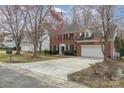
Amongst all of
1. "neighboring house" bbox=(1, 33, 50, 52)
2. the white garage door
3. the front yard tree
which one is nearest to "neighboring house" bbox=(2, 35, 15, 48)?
"neighboring house" bbox=(1, 33, 50, 52)

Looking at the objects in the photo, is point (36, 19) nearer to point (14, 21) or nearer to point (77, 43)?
point (14, 21)

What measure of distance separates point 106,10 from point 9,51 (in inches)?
513

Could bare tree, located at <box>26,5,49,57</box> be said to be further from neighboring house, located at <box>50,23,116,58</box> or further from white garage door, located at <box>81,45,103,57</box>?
white garage door, located at <box>81,45,103,57</box>

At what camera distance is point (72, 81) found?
10508 millimetres

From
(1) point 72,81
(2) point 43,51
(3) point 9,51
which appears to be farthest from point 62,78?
(2) point 43,51

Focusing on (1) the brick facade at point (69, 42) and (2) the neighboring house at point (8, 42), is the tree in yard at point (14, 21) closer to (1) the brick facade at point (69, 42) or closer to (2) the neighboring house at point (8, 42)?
(2) the neighboring house at point (8, 42)

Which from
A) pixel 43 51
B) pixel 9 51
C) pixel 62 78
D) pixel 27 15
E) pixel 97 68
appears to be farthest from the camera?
pixel 43 51

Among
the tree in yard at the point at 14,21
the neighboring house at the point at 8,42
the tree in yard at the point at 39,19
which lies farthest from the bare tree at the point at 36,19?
the neighboring house at the point at 8,42

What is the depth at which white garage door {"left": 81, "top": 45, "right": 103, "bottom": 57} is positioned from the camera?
63.0ft

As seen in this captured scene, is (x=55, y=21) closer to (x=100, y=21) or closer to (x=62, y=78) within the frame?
(x=100, y=21)

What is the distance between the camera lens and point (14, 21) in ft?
69.9

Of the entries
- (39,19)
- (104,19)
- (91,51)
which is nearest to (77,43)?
(91,51)

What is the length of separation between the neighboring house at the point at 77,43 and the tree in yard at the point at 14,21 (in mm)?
4420

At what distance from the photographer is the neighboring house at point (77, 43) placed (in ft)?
62.5
